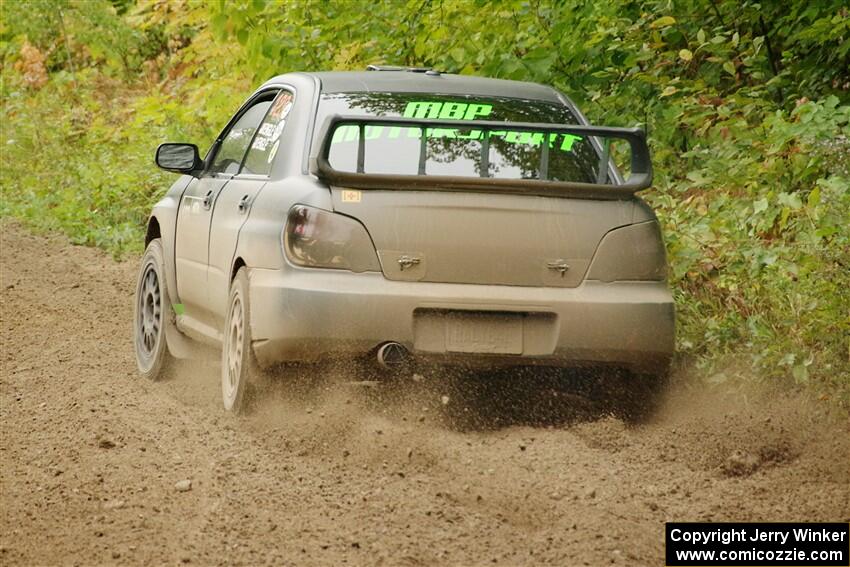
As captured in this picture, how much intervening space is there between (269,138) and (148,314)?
1916mm

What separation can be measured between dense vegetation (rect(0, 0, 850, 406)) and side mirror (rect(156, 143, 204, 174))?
2739 millimetres

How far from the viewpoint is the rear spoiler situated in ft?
19.7

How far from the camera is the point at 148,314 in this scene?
8.52 meters

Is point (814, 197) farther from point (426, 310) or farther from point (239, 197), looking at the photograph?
point (239, 197)

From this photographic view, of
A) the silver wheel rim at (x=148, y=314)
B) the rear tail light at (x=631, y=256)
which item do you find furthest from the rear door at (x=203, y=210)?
the rear tail light at (x=631, y=256)

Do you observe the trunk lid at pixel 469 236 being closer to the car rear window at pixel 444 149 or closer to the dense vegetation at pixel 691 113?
the car rear window at pixel 444 149

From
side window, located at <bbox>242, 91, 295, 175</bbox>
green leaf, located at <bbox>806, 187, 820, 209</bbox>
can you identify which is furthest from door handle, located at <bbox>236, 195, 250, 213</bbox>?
green leaf, located at <bbox>806, 187, 820, 209</bbox>

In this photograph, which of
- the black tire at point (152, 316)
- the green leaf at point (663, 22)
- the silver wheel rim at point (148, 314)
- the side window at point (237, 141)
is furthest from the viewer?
the green leaf at point (663, 22)

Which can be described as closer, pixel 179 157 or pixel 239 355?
pixel 239 355

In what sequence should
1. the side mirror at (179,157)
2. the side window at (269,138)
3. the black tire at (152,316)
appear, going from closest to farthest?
1. the side window at (269,138)
2. the side mirror at (179,157)
3. the black tire at (152,316)

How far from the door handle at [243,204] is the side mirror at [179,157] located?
1.07 meters

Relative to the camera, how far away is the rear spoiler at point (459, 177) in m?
6.00

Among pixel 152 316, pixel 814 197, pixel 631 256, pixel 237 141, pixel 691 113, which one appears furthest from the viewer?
pixel 691 113

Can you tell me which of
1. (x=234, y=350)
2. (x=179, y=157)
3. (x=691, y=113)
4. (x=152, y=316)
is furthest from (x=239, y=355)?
(x=691, y=113)
